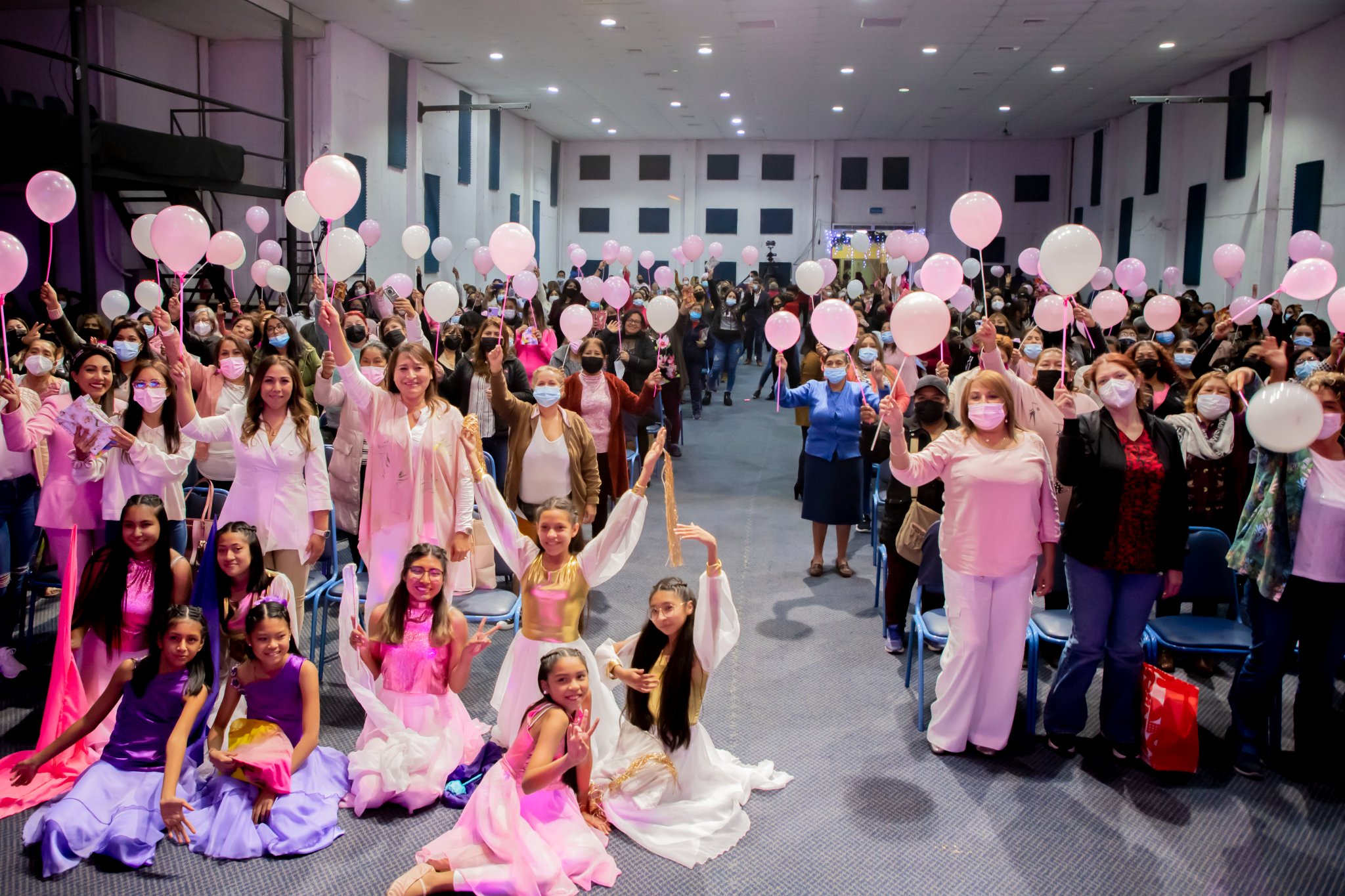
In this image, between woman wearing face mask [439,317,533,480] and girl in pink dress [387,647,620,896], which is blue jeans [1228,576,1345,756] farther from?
woman wearing face mask [439,317,533,480]

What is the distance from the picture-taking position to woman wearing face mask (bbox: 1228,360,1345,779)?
134 inches

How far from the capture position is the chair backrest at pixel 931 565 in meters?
4.18

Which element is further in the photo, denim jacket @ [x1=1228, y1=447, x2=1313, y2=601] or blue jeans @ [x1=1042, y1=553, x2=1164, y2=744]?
blue jeans @ [x1=1042, y1=553, x2=1164, y2=744]

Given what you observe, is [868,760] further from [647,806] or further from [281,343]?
[281,343]

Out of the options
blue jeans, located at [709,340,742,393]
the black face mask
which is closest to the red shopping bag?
the black face mask

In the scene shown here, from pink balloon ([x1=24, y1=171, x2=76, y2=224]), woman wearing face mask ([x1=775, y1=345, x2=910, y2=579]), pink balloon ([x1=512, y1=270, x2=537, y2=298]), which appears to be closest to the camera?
pink balloon ([x1=24, y1=171, x2=76, y2=224])

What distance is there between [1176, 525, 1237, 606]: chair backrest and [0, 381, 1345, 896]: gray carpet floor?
517 mm

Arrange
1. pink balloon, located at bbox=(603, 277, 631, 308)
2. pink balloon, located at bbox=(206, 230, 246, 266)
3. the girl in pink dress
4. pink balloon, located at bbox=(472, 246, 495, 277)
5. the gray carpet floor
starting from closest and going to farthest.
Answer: the girl in pink dress → the gray carpet floor → pink balloon, located at bbox=(206, 230, 246, 266) → pink balloon, located at bbox=(603, 277, 631, 308) → pink balloon, located at bbox=(472, 246, 495, 277)

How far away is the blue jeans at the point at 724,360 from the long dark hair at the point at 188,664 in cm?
958

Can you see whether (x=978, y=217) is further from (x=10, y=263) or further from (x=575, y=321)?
(x=10, y=263)

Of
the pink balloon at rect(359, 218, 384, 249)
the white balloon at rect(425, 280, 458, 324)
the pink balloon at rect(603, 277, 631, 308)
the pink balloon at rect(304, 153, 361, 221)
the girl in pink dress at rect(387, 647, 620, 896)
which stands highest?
the pink balloon at rect(359, 218, 384, 249)

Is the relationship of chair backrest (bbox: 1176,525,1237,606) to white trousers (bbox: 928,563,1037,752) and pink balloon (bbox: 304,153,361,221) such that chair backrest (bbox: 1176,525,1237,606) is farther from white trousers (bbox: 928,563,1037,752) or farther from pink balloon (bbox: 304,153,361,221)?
pink balloon (bbox: 304,153,361,221)

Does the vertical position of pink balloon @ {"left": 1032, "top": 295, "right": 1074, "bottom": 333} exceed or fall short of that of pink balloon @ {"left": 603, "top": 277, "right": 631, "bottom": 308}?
it falls short

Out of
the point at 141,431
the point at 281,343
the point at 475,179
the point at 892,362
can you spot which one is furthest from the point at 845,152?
the point at 141,431
